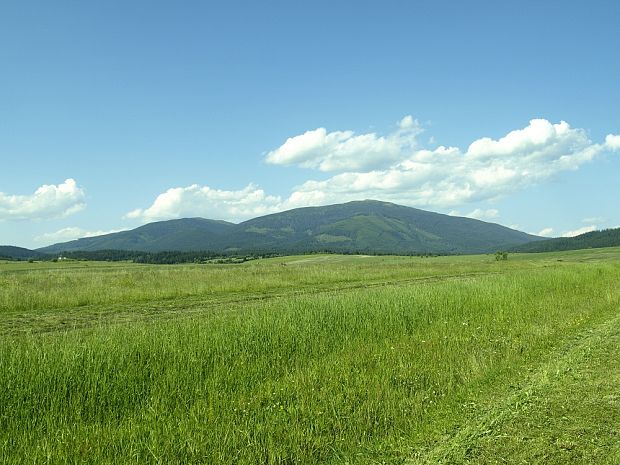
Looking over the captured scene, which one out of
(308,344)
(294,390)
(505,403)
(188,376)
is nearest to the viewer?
(505,403)

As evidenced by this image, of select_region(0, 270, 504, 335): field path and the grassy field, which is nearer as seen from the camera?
the grassy field

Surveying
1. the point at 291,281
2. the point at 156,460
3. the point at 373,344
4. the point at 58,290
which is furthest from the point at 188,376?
the point at 291,281

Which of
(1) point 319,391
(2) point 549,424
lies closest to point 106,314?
(1) point 319,391

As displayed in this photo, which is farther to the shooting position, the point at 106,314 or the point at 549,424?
the point at 106,314

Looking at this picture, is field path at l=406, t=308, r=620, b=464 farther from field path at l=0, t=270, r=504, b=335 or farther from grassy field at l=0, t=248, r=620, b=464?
field path at l=0, t=270, r=504, b=335

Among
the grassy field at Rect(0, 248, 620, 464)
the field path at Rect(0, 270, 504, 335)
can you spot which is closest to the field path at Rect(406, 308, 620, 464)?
the grassy field at Rect(0, 248, 620, 464)

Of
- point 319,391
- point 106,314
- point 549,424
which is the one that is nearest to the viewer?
point 549,424

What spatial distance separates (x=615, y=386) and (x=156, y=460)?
22.8 ft

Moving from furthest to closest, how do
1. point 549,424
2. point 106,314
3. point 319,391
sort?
point 106,314, point 319,391, point 549,424

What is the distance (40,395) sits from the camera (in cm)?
727

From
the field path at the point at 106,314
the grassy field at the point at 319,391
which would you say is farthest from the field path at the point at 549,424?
the field path at the point at 106,314

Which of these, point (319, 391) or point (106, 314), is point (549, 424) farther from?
point (106, 314)

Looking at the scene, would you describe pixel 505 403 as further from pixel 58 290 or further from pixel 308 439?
pixel 58 290

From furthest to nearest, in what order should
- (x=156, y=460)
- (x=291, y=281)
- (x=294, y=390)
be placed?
(x=291, y=281), (x=294, y=390), (x=156, y=460)
